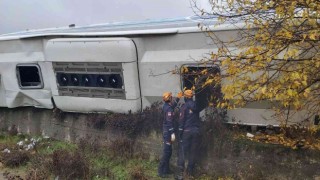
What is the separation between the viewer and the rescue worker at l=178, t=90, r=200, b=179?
22.1 ft

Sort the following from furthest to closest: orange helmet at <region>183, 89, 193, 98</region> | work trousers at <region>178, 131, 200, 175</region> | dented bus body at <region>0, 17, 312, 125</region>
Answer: dented bus body at <region>0, 17, 312, 125</region> → work trousers at <region>178, 131, 200, 175</region> → orange helmet at <region>183, 89, 193, 98</region>

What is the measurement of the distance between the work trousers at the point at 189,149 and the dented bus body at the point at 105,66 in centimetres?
78

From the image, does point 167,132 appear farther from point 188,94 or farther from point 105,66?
point 105,66

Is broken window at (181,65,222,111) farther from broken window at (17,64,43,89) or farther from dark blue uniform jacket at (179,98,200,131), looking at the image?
broken window at (17,64,43,89)

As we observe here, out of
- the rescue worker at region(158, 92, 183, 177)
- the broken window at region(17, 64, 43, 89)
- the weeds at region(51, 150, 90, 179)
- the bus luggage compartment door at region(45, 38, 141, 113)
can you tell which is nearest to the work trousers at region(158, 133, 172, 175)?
the rescue worker at region(158, 92, 183, 177)

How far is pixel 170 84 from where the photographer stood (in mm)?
7281

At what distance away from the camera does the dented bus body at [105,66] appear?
6.94 m

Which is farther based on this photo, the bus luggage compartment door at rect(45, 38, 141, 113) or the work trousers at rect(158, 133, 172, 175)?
the bus luggage compartment door at rect(45, 38, 141, 113)

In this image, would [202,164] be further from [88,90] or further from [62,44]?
[62,44]

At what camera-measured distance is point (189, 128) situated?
6793mm

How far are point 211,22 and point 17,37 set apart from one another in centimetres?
461

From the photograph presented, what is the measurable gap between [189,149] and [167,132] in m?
0.50

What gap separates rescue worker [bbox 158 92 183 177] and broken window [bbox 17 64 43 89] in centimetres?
349

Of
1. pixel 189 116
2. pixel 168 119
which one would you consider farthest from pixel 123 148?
pixel 189 116
